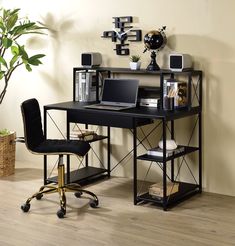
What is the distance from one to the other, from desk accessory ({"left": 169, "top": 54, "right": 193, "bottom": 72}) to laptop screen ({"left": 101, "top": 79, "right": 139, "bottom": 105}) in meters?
0.33

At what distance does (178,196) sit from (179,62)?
3.64 ft

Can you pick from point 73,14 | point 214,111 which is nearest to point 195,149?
point 214,111

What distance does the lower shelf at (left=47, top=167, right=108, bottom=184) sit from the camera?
15.6ft

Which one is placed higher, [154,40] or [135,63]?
[154,40]

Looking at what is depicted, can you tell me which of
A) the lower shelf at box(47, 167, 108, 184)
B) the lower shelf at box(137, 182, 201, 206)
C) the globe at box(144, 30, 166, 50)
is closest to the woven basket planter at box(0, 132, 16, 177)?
the lower shelf at box(47, 167, 108, 184)

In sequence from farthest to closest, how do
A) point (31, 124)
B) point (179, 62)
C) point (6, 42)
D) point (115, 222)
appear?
point (6, 42) < point (179, 62) < point (31, 124) < point (115, 222)

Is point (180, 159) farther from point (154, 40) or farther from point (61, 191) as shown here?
point (61, 191)

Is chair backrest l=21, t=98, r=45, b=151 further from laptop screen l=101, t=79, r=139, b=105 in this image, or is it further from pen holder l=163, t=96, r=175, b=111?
pen holder l=163, t=96, r=175, b=111

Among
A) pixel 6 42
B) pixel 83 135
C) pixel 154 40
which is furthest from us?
pixel 6 42

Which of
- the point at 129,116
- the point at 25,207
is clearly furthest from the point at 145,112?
the point at 25,207

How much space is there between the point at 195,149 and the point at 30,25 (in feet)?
6.66

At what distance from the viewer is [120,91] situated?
4.60 m

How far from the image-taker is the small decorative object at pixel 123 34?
15.8 ft

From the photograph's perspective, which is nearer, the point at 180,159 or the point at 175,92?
the point at 175,92
